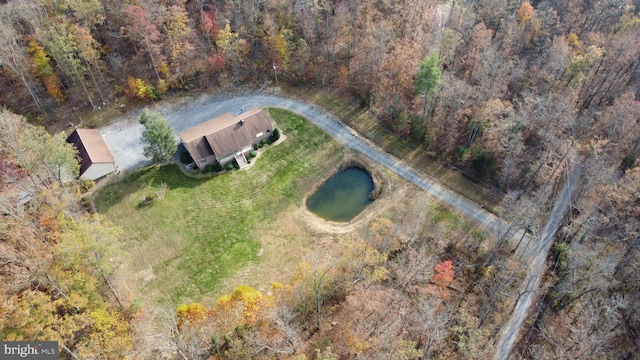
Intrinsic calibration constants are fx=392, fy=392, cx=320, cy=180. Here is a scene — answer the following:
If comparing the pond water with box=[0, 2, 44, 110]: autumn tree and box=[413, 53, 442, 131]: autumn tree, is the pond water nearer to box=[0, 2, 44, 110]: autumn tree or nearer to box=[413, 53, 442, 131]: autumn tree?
box=[413, 53, 442, 131]: autumn tree

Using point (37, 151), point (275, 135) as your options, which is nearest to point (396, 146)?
point (275, 135)

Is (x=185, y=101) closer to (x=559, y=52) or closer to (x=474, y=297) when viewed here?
(x=474, y=297)

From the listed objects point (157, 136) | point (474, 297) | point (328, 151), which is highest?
point (157, 136)

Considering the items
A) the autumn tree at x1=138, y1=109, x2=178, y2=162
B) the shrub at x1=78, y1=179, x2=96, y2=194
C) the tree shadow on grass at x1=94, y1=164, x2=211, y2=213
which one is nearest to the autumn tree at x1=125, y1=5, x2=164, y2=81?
the autumn tree at x1=138, y1=109, x2=178, y2=162

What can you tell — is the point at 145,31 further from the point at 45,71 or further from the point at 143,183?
the point at 143,183

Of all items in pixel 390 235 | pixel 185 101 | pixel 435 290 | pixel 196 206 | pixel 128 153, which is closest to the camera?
pixel 435 290

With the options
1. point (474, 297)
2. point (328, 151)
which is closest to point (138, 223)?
point (328, 151)
